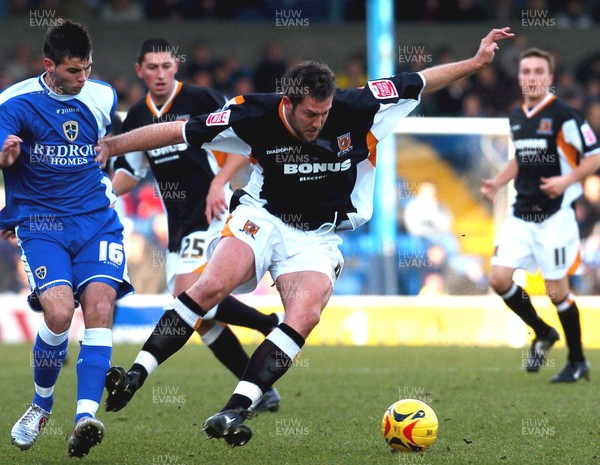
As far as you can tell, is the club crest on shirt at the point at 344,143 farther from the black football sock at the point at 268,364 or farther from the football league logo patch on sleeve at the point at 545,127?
the football league logo patch on sleeve at the point at 545,127

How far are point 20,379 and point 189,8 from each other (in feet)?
36.2

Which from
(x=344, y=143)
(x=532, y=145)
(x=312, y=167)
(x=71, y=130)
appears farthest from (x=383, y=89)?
(x=532, y=145)

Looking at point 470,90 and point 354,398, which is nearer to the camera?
point 354,398

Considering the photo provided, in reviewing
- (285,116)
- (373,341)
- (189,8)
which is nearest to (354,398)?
(285,116)

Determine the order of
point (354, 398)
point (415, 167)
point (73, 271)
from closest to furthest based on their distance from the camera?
1. point (73, 271)
2. point (354, 398)
3. point (415, 167)

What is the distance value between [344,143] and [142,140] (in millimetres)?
1096

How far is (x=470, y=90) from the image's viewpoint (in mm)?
16625

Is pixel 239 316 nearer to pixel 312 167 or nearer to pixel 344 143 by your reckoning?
pixel 312 167

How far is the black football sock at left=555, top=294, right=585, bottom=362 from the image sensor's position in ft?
29.8

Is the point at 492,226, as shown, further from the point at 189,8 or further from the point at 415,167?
the point at 189,8

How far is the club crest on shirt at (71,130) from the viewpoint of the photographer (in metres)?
5.87

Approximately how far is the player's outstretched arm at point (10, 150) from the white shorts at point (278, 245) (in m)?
1.22

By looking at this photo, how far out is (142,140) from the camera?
19.5 ft

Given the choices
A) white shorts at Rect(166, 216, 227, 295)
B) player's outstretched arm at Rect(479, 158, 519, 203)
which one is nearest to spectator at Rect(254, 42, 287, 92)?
player's outstretched arm at Rect(479, 158, 519, 203)
